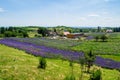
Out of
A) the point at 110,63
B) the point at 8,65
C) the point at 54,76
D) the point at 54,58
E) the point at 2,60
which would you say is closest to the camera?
the point at 54,76

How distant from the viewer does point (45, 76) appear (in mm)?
30703

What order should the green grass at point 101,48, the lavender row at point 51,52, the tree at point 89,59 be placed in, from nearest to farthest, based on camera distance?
the tree at point 89,59, the lavender row at point 51,52, the green grass at point 101,48

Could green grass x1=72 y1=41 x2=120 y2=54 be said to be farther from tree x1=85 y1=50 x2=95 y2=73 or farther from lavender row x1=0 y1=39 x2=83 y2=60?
tree x1=85 y1=50 x2=95 y2=73

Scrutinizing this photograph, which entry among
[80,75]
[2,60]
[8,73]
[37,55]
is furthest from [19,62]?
[37,55]

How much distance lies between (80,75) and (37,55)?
57.3 feet

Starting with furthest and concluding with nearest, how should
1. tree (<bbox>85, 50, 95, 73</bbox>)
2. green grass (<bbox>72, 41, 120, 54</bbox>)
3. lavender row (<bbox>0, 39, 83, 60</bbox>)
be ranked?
green grass (<bbox>72, 41, 120, 54</bbox>) < lavender row (<bbox>0, 39, 83, 60</bbox>) < tree (<bbox>85, 50, 95, 73</bbox>)

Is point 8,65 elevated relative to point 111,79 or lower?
elevated

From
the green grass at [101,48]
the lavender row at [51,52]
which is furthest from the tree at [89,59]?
the green grass at [101,48]

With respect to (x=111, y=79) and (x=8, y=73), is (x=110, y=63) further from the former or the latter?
(x=8, y=73)

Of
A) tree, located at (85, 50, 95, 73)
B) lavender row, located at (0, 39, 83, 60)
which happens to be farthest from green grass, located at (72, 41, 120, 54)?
tree, located at (85, 50, 95, 73)

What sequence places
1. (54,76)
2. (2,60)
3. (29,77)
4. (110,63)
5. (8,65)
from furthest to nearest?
(110,63), (2,60), (8,65), (54,76), (29,77)

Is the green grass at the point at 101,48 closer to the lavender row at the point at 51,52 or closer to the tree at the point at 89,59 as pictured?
the lavender row at the point at 51,52

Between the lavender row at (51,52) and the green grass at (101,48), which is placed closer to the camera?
the lavender row at (51,52)

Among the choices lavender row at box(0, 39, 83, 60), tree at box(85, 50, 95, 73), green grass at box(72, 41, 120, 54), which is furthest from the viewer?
green grass at box(72, 41, 120, 54)
